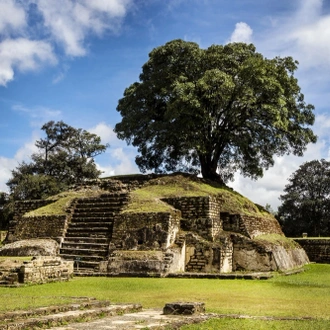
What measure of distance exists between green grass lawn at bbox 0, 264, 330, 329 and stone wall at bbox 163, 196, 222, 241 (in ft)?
11.3

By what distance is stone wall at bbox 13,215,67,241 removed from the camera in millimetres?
18641

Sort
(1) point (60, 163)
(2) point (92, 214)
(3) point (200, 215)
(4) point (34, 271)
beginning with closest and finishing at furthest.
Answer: (4) point (34, 271)
(3) point (200, 215)
(2) point (92, 214)
(1) point (60, 163)

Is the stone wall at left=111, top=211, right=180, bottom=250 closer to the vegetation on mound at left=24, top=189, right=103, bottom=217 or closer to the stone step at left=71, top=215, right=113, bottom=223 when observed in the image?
the stone step at left=71, top=215, right=113, bottom=223

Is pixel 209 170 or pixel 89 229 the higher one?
pixel 209 170

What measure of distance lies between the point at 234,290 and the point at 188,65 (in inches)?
600

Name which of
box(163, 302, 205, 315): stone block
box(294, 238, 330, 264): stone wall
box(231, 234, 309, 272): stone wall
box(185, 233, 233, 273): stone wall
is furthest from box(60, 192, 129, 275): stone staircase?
box(294, 238, 330, 264): stone wall

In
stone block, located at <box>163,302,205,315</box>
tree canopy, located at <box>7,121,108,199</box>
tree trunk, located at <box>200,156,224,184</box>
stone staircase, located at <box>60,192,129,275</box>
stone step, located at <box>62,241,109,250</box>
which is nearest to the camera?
stone block, located at <box>163,302,205,315</box>

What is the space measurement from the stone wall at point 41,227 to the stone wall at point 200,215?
4513mm

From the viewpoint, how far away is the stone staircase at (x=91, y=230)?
16.5m

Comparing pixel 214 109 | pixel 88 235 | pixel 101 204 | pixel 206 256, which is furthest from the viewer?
pixel 214 109

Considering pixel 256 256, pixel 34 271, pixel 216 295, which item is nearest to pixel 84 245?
pixel 34 271

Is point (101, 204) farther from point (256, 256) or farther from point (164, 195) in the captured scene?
point (256, 256)

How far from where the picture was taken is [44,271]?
12898mm

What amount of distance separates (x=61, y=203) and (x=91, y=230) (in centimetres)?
297
